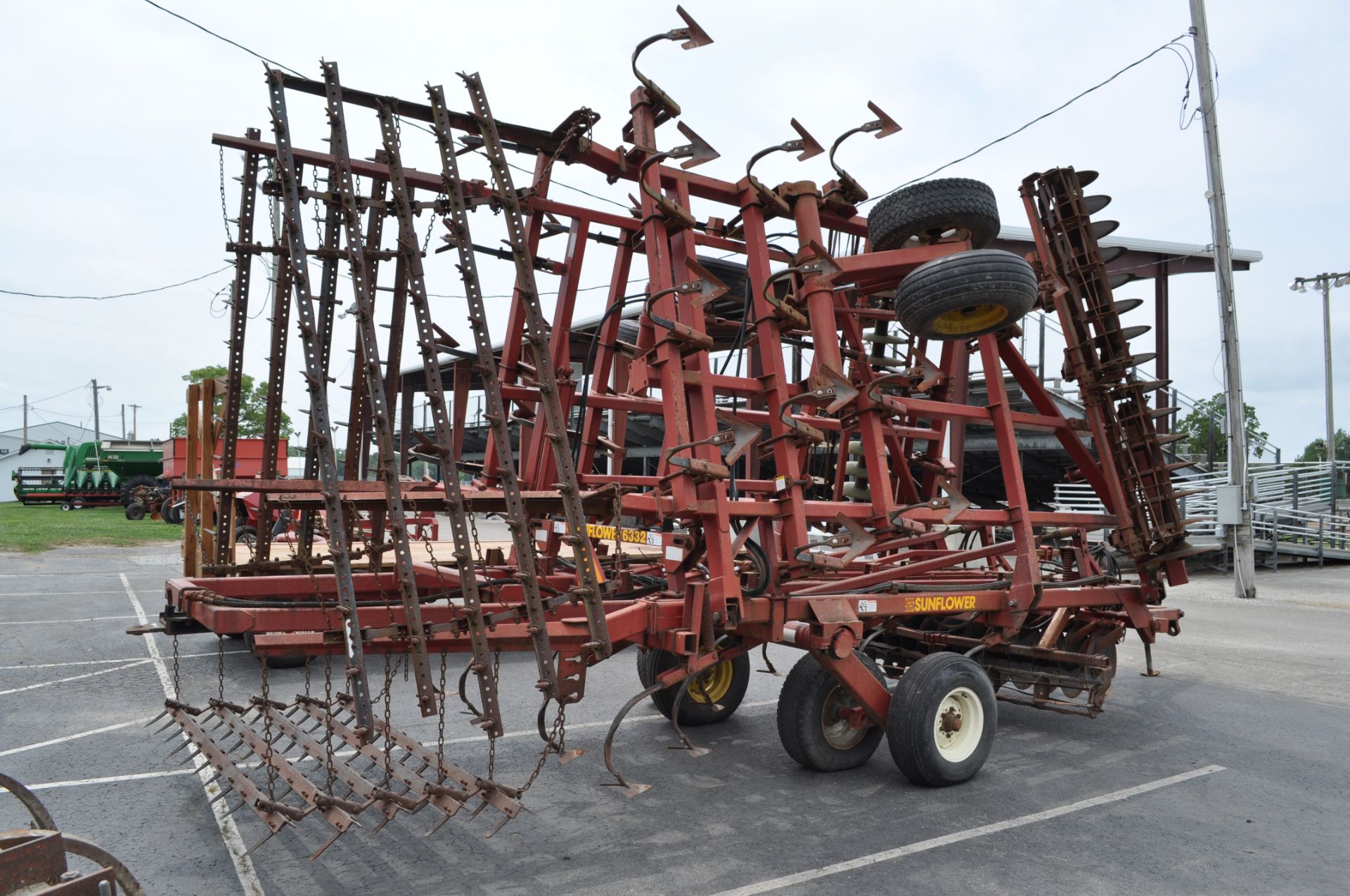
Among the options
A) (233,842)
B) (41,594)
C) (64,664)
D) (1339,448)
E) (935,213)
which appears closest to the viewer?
(233,842)

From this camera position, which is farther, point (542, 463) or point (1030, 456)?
point (1030, 456)

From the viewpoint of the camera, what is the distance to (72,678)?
8133 millimetres

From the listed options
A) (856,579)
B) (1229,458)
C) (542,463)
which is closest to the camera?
(856,579)

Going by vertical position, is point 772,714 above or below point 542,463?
below

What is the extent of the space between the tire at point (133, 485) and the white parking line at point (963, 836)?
3620 centimetres

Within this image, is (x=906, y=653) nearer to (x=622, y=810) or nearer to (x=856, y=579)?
(x=856, y=579)

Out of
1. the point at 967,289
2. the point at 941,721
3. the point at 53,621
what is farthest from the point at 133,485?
the point at 967,289

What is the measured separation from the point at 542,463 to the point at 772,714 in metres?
2.58

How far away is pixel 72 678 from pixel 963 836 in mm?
7522

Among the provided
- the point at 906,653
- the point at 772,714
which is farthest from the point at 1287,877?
the point at 772,714

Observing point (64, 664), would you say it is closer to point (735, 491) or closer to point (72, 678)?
point (72, 678)

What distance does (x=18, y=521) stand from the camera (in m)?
29.1

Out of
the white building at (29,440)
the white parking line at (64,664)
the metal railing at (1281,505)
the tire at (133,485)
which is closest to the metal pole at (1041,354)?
the metal railing at (1281,505)

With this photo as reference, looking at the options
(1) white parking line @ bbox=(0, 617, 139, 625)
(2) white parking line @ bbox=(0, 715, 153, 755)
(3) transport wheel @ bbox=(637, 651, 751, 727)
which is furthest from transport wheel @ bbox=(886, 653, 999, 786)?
(1) white parking line @ bbox=(0, 617, 139, 625)
